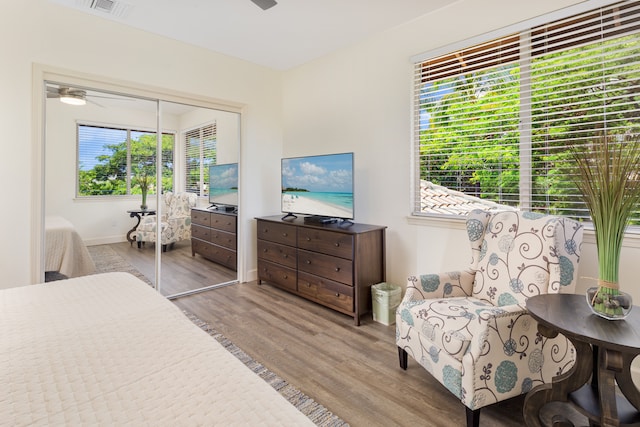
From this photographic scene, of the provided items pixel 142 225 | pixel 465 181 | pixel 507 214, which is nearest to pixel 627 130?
pixel 507 214

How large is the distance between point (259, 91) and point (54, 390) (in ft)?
12.9

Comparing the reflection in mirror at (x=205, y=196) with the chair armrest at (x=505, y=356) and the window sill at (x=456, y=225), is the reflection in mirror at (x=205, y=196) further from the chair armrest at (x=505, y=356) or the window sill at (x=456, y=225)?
the chair armrest at (x=505, y=356)

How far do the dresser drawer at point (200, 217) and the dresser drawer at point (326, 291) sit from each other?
139 centimetres

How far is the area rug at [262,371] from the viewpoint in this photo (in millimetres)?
1708

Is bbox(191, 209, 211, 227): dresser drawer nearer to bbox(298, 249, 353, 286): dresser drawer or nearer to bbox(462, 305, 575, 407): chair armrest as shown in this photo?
bbox(298, 249, 353, 286): dresser drawer

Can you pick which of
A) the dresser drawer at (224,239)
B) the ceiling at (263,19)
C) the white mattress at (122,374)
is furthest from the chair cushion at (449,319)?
the dresser drawer at (224,239)

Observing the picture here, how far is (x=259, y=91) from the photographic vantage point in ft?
13.6

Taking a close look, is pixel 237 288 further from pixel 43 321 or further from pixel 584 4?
pixel 584 4

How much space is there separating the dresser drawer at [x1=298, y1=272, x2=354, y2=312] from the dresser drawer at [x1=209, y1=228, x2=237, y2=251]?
1126mm

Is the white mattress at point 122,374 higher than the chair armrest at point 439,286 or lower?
higher

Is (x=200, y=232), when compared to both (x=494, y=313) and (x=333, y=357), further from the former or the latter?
(x=494, y=313)

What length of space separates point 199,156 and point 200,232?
0.91 metres

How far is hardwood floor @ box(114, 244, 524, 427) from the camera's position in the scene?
5.76 feet

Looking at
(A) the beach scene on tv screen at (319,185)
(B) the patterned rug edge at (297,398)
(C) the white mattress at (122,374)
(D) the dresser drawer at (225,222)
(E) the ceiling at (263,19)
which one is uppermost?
(E) the ceiling at (263,19)
